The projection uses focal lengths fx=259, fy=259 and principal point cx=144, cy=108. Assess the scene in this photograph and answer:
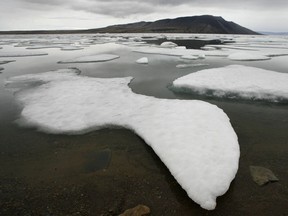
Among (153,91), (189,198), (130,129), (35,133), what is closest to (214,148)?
(189,198)

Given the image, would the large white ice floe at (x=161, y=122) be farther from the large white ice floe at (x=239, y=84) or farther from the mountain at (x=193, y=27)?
the mountain at (x=193, y=27)

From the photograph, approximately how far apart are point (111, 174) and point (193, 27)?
120782 mm

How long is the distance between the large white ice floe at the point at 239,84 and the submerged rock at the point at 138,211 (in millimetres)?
5333

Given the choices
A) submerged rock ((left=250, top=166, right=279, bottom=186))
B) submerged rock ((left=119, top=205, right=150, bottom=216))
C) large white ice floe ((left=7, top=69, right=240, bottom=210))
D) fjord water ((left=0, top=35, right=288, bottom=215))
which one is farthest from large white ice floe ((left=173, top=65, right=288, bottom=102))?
submerged rock ((left=119, top=205, right=150, bottom=216))

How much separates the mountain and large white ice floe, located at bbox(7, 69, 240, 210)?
314 feet

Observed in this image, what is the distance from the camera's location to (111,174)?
159 inches

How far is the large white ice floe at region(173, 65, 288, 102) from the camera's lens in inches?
295

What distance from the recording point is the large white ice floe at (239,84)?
295 inches

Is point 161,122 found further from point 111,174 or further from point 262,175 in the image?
point 262,175

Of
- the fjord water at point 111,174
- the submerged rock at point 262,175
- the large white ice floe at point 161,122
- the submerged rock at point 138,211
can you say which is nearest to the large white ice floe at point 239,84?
the fjord water at point 111,174

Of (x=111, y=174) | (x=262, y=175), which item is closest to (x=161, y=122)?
(x=111, y=174)

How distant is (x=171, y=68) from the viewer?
1312cm

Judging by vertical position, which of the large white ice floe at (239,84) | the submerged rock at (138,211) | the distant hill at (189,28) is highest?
the submerged rock at (138,211)

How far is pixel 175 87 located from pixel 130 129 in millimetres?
3610
